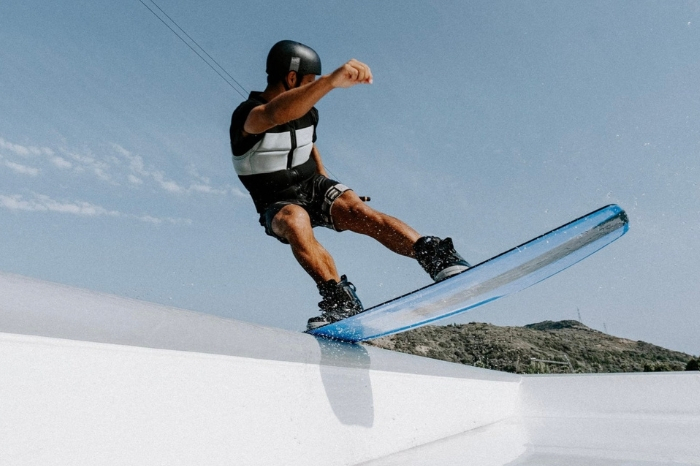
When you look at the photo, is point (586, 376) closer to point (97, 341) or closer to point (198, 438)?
point (198, 438)

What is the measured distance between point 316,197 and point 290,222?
45 centimetres

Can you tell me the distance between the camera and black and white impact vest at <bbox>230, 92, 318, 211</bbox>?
8.17 ft

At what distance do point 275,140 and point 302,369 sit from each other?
1354mm

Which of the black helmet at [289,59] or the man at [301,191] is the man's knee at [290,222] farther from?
the black helmet at [289,59]

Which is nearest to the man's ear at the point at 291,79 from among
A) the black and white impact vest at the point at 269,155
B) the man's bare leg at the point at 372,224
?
the black and white impact vest at the point at 269,155

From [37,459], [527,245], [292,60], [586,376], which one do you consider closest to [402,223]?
[527,245]

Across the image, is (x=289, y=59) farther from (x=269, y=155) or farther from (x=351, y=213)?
(x=351, y=213)

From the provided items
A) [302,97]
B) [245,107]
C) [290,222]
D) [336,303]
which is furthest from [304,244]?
[245,107]

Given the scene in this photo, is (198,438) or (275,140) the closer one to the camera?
(198,438)

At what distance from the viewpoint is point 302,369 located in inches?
63.6

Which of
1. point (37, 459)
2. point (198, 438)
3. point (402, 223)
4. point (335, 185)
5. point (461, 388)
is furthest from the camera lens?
point (461, 388)

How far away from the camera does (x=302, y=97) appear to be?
1.94 m

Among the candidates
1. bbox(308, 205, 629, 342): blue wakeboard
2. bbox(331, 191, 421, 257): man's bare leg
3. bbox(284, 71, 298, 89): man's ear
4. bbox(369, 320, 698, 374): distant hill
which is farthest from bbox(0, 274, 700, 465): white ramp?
bbox(369, 320, 698, 374): distant hill

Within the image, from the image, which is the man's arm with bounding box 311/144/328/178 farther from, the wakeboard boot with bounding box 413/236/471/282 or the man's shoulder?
the wakeboard boot with bounding box 413/236/471/282
